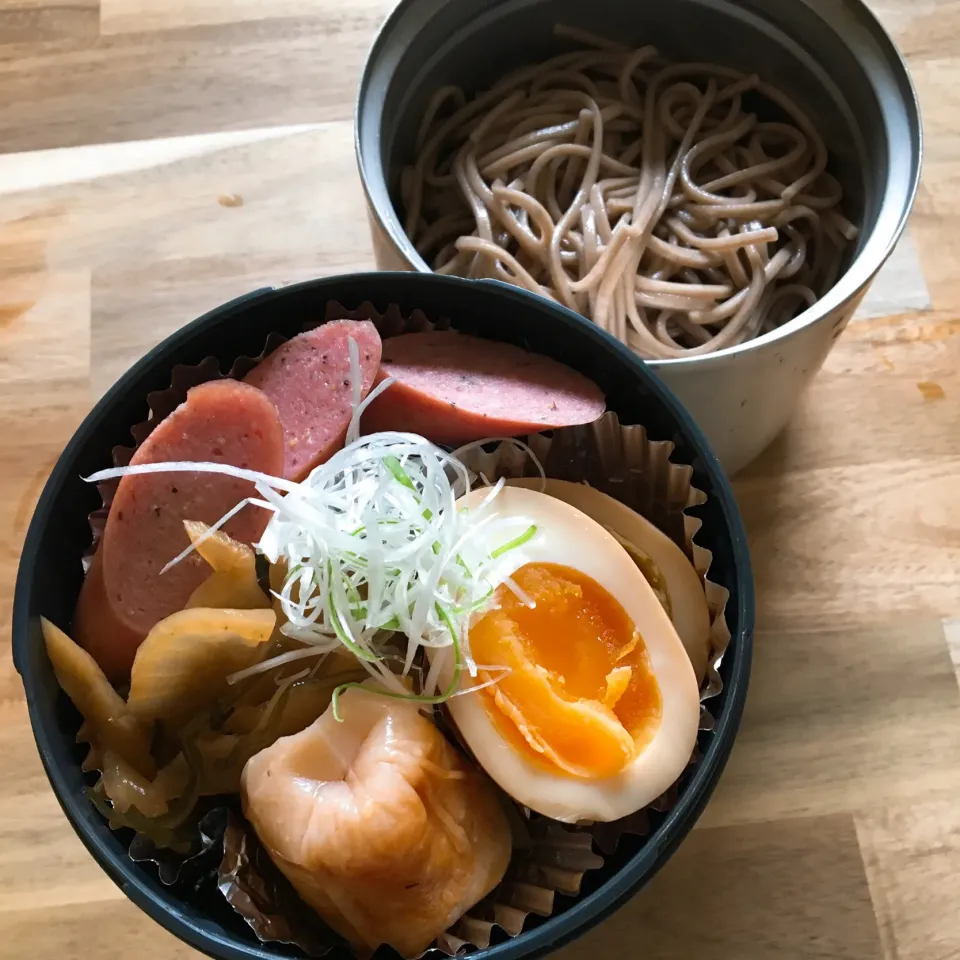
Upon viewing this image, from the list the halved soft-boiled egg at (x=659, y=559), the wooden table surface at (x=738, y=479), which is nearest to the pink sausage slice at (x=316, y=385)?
the halved soft-boiled egg at (x=659, y=559)

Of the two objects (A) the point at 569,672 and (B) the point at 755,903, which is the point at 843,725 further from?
(A) the point at 569,672

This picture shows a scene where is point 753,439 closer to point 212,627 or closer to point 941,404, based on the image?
point 941,404

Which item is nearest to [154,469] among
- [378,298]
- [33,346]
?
[378,298]

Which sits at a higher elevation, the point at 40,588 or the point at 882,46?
the point at 882,46

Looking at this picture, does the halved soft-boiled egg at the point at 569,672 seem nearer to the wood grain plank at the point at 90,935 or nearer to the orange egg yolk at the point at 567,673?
the orange egg yolk at the point at 567,673

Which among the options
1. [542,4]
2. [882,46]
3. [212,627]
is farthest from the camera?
[542,4]
